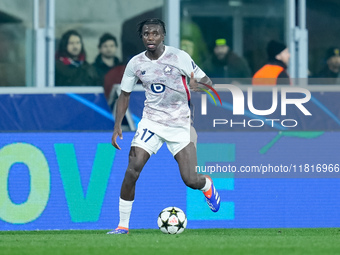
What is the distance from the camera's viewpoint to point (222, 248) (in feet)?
23.2

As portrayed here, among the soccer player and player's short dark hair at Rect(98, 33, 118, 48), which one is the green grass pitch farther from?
player's short dark hair at Rect(98, 33, 118, 48)

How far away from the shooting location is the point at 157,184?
9.98 m

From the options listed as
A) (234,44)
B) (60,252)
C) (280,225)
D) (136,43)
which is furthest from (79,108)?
(60,252)

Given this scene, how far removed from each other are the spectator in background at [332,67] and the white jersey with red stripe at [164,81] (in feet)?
11.4

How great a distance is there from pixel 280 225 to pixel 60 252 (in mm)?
A: 3629

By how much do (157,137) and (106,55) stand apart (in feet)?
10.4

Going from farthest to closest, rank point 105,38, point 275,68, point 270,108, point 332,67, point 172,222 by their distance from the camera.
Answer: point 332,67
point 105,38
point 275,68
point 270,108
point 172,222

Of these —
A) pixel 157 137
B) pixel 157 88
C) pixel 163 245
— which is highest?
pixel 157 88

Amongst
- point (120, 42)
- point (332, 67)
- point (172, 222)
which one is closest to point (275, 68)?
point (332, 67)

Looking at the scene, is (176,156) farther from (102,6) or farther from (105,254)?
(102,6)

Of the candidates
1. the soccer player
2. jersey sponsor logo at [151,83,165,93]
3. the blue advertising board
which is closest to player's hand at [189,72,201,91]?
the soccer player

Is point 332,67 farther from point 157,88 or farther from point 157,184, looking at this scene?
point 157,88

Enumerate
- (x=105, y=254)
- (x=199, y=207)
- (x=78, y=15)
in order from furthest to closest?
(x=78, y=15) → (x=199, y=207) → (x=105, y=254)

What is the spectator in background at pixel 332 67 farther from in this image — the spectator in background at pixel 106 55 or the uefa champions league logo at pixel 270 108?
the spectator in background at pixel 106 55
